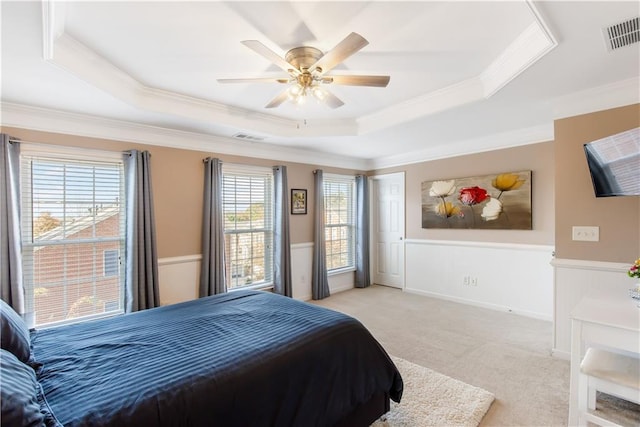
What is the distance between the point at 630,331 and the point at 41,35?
3609 mm

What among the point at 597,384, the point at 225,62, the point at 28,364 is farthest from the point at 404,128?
the point at 28,364

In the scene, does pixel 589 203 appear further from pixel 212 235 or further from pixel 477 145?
A: pixel 212 235

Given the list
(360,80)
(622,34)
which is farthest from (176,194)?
(622,34)

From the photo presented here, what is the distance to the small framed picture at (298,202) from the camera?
4719 millimetres

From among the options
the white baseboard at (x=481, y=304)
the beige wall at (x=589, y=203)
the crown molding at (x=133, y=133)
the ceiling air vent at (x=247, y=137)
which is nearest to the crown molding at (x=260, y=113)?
the ceiling air vent at (x=247, y=137)

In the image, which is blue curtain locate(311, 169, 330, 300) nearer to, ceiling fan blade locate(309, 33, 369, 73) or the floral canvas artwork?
the floral canvas artwork

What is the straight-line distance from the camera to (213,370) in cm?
140

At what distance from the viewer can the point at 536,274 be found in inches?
154

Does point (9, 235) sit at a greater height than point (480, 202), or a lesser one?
lesser

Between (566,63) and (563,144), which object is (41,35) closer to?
(566,63)

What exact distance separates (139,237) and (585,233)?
14.1 ft

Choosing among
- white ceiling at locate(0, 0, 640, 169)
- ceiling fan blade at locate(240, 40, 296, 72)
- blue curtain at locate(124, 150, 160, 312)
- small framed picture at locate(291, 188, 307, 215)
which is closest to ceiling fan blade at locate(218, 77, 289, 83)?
ceiling fan blade at locate(240, 40, 296, 72)

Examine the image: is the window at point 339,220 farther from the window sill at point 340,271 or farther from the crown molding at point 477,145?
the crown molding at point 477,145

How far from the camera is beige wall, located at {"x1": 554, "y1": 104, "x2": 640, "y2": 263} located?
97.9 inches
